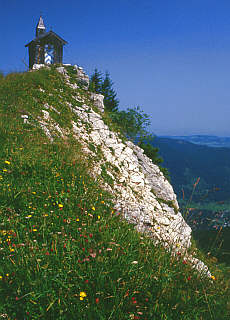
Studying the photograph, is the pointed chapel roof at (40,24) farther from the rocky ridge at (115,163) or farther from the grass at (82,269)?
the grass at (82,269)

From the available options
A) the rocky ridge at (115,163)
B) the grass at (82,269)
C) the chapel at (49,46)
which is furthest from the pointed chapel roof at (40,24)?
the grass at (82,269)

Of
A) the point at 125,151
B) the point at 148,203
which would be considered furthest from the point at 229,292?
the point at 125,151

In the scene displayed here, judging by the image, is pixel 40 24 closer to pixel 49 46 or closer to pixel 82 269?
pixel 49 46

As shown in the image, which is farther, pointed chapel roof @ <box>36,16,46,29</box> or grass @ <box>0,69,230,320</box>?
pointed chapel roof @ <box>36,16,46,29</box>

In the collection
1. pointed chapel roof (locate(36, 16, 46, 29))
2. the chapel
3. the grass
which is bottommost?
the grass

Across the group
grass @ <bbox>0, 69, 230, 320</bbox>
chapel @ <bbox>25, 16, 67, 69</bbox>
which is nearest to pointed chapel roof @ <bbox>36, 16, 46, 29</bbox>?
chapel @ <bbox>25, 16, 67, 69</bbox>

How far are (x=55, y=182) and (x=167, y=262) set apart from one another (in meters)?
3.65

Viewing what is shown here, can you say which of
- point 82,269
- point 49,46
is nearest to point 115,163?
point 82,269

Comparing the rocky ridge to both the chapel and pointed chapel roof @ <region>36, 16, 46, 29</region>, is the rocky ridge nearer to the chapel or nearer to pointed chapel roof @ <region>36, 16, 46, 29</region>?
the chapel

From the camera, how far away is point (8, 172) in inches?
246

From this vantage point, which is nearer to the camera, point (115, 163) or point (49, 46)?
point (115, 163)

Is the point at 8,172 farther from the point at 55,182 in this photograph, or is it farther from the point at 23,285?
the point at 23,285

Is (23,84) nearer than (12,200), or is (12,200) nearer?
(12,200)

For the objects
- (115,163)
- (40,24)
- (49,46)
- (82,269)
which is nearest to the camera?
(82,269)
